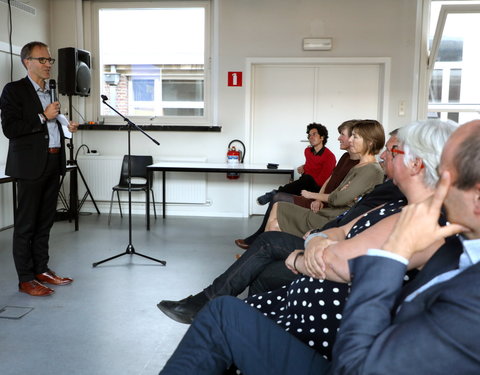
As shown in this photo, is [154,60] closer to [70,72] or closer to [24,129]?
[70,72]

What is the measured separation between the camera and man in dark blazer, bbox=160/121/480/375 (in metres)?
0.83

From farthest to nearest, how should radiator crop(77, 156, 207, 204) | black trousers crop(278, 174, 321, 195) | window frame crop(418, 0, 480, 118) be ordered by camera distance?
1. radiator crop(77, 156, 207, 204)
2. window frame crop(418, 0, 480, 118)
3. black trousers crop(278, 174, 321, 195)

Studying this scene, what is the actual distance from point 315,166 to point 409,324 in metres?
4.16

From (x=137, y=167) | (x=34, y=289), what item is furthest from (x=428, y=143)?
(x=137, y=167)

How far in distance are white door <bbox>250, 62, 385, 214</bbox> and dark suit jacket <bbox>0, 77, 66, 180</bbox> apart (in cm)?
343

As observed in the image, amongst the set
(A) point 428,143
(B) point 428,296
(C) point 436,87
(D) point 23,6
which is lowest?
(B) point 428,296

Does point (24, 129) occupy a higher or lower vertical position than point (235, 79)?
lower

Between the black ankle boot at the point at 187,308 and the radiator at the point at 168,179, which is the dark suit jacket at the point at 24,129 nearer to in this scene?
the black ankle boot at the point at 187,308

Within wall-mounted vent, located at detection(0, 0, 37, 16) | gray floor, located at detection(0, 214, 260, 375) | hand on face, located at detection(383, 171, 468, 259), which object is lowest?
gray floor, located at detection(0, 214, 260, 375)

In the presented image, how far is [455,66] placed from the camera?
235 inches

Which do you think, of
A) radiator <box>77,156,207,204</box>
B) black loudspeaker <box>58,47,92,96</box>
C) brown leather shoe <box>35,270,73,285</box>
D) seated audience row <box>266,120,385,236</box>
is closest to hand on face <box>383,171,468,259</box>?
seated audience row <box>266,120,385,236</box>

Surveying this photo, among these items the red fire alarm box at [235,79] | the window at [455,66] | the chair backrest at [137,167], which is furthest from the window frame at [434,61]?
the chair backrest at [137,167]

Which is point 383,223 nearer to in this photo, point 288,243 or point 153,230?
point 288,243

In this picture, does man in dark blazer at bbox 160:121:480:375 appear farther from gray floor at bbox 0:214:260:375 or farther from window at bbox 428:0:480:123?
window at bbox 428:0:480:123
